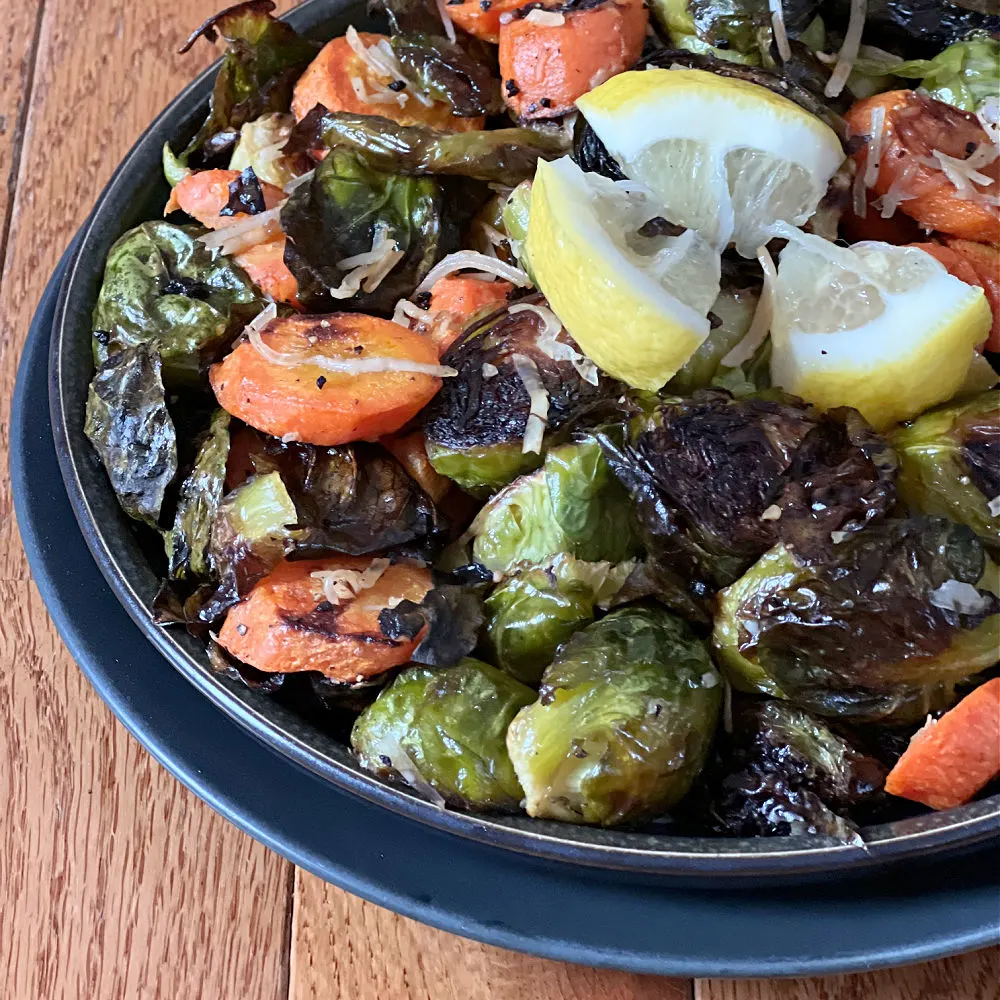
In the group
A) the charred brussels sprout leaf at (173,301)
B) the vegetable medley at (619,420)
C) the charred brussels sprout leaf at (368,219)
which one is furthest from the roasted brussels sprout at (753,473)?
the charred brussels sprout leaf at (173,301)

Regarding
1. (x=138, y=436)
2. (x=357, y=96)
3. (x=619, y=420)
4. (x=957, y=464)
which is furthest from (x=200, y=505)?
(x=957, y=464)

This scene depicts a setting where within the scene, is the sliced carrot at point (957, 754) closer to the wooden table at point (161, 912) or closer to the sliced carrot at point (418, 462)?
the wooden table at point (161, 912)

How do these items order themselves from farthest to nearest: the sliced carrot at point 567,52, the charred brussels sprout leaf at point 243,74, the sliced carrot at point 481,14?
the charred brussels sprout leaf at point 243,74 → the sliced carrot at point 481,14 → the sliced carrot at point 567,52

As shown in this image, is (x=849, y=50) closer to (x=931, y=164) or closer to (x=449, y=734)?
(x=931, y=164)

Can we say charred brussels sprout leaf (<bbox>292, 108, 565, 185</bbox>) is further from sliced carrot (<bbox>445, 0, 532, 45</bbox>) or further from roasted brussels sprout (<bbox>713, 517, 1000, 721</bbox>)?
roasted brussels sprout (<bbox>713, 517, 1000, 721</bbox>)

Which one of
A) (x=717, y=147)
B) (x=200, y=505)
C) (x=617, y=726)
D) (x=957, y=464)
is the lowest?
(x=617, y=726)

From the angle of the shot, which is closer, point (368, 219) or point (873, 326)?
point (873, 326)

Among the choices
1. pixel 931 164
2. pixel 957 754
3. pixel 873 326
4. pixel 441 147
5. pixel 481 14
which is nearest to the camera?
pixel 957 754
